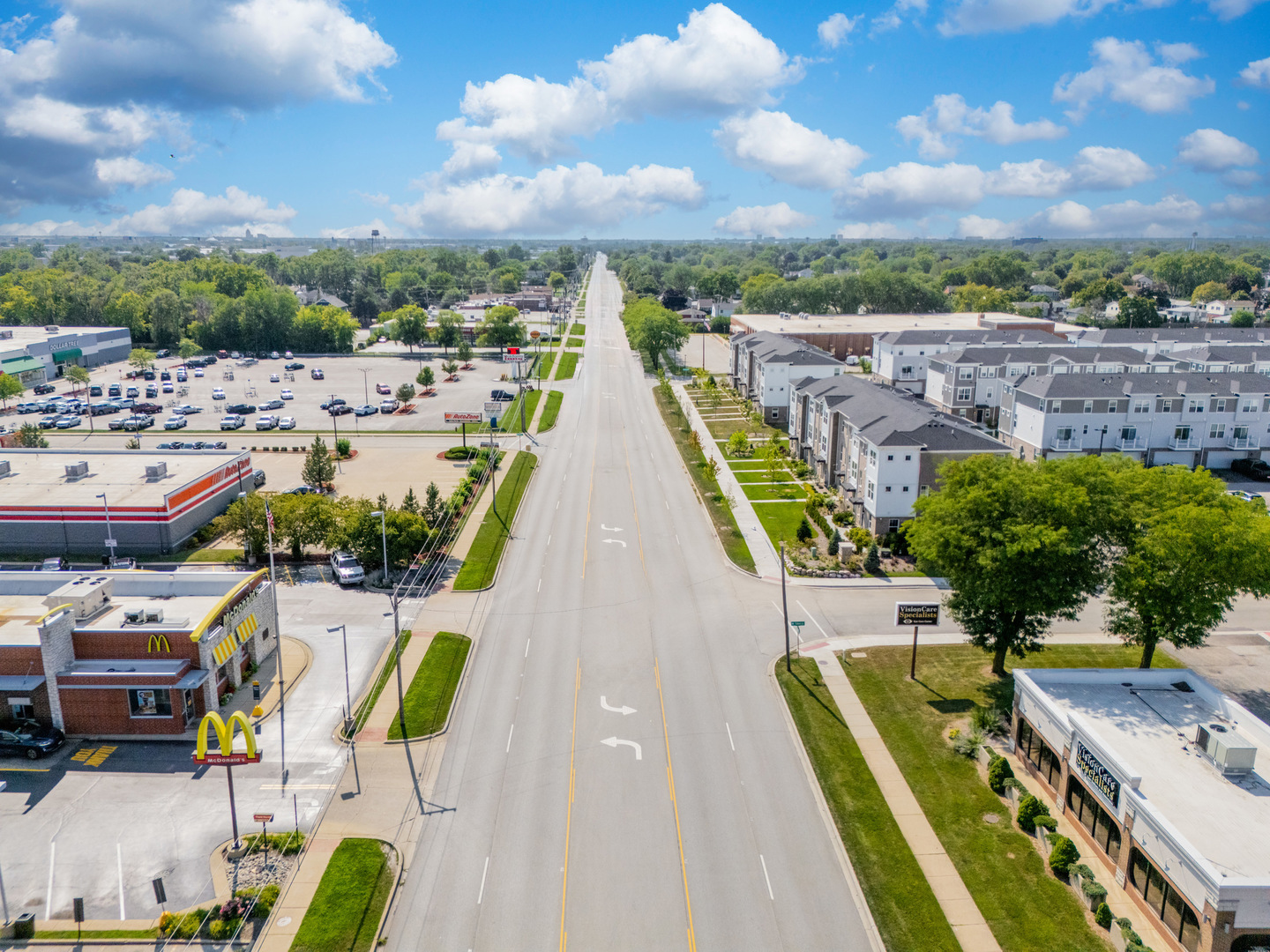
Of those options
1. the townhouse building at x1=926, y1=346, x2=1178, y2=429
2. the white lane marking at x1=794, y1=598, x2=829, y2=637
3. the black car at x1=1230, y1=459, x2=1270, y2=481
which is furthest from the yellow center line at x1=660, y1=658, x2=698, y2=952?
the black car at x1=1230, y1=459, x2=1270, y2=481

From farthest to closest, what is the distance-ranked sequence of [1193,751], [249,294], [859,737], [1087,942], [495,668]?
[249,294]
[495,668]
[859,737]
[1193,751]
[1087,942]

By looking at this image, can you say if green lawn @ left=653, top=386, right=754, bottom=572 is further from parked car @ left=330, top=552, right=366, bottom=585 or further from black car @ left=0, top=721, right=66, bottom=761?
black car @ left=0, top=721, right=66, bottom=761

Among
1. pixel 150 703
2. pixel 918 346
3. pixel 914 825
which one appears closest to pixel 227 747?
→ pixel 150 703

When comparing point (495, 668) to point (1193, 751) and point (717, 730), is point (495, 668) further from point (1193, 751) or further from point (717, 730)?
point (1193, 751)

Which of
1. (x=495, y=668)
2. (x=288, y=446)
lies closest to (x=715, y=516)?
(x=495, y=668)

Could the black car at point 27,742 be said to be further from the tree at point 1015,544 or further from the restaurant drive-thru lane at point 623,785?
the tree at point 1015,544

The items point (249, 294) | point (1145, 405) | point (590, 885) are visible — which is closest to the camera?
point (590, 885)

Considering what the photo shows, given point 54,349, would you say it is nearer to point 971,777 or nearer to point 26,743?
point 26,743
